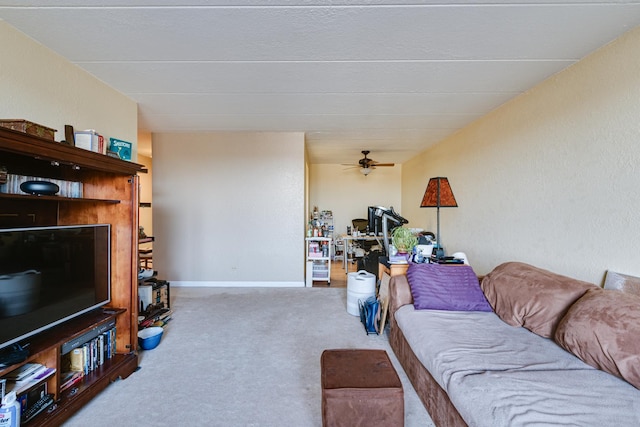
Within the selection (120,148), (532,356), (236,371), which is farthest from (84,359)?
(532,356)

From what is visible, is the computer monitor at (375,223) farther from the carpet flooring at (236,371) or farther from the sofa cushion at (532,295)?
the sofa cushion at (532,295)

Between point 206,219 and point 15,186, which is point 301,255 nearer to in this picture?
point 206,219

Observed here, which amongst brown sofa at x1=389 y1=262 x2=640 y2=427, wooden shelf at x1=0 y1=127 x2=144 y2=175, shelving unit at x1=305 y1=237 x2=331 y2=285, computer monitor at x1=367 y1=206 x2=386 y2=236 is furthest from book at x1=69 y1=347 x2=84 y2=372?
computer monitor at x1=367 y1=206 x2=386 y2=236

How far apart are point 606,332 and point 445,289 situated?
906 mm

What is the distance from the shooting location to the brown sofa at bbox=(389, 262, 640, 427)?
106cm

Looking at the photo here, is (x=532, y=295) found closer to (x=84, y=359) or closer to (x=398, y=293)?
(x=398, y=293)

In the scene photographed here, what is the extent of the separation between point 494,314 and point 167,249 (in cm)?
433

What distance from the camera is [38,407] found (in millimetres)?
1383

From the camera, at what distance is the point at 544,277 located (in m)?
1.84

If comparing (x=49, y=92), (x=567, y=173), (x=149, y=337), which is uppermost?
(x=49, y=92)

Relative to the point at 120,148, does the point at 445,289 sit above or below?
below

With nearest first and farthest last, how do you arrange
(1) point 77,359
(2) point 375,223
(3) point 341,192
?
1. (1) point 77,359
2. (2) point 375,223
3. (3) point 341,192

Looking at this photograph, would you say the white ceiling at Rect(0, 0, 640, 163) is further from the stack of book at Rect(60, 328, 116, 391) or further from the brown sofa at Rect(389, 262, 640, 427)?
the stack of book at Rect(60, 328, 116, 391)

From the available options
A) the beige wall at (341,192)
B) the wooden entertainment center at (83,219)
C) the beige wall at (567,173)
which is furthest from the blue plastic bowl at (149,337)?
the beige wall at (341,192)
